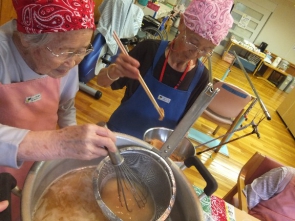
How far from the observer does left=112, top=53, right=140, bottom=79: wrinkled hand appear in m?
0.72

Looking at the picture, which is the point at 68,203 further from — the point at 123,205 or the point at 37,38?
the point at 37,38

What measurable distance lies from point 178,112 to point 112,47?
146cm

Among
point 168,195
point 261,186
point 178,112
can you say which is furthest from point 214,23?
point 261,186

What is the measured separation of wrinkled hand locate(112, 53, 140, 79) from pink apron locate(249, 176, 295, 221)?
1.06m

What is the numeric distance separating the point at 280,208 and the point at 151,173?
961 mm

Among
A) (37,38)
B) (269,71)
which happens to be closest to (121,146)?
(37,38)

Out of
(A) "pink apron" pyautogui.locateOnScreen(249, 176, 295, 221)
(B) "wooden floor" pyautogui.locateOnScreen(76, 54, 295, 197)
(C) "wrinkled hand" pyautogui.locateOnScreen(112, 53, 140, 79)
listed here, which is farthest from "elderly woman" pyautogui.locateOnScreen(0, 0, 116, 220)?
(B) "wooden floor" pyautogui.locateOnScreen(76, 54, 295, 197)

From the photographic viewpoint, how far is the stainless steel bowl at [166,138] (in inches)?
29.6

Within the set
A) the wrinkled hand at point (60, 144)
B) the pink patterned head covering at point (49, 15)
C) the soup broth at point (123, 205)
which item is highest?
the pink patterned head covering at point (49, 15)

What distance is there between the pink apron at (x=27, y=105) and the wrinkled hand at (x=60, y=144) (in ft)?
0.70

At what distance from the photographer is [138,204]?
66 cm

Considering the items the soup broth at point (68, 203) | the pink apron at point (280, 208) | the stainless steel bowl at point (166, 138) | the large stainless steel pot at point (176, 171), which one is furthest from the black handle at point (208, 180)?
the pink apron at point (280, 208)

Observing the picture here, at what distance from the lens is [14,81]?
0.58 m

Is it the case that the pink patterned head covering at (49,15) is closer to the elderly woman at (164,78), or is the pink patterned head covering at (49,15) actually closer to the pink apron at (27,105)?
the pink apron at (27,105)
